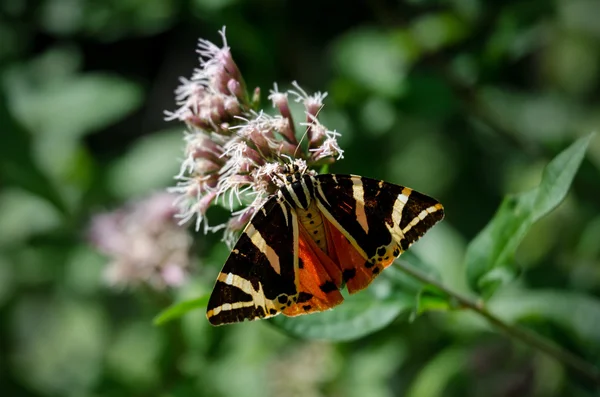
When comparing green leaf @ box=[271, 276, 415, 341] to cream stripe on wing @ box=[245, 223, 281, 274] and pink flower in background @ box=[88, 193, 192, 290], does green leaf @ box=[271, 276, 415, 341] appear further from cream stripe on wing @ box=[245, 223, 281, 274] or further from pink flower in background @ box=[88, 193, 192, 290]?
pink flower in background @ box=[88, 193, 192, 290]

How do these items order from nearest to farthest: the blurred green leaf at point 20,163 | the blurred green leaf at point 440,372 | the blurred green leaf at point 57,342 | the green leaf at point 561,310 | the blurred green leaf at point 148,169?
the green leaf at point 561,310 < the blurred green leaf at point 440,372 < the blurred green leaf at point 20,163 < the blurred green leaf at point 148,169 < the blurred green leaf at point 57,342

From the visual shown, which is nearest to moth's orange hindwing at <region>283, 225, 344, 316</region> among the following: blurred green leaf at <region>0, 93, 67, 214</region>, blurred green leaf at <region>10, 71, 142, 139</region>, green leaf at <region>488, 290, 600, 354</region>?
green leaf at <region>488, 290, 600, 354</region>

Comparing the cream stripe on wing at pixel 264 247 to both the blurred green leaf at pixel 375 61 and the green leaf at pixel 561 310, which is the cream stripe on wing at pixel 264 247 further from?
the blurred green leaf at pixel 375 61

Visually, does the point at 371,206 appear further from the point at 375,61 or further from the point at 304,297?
the point at 375,61

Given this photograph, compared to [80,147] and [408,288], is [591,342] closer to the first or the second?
[408,288]

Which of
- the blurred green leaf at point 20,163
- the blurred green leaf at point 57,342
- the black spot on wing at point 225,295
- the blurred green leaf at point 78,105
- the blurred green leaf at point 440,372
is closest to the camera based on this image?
the black spot on wing at point 225,295

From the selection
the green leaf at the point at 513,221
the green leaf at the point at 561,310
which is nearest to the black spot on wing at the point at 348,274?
the green leaf at the point at 513,221

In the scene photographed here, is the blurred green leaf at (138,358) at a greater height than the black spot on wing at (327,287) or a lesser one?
lesser
